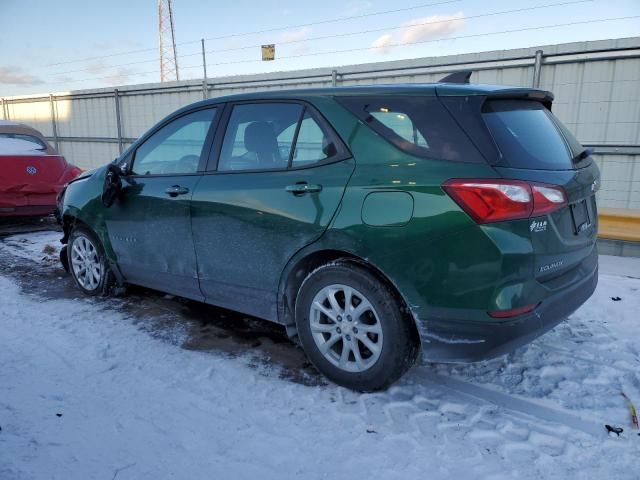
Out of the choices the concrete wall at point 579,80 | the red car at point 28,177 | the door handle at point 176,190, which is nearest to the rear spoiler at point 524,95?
the door handle at point 176,190

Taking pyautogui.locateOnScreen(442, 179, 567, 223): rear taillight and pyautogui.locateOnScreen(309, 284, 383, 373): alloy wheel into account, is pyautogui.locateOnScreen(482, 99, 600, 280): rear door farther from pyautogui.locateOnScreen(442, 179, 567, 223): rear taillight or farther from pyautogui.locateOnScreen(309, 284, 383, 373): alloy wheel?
pyautogui.locateOnScreen(309, 284, 383, 373): alloy wheel

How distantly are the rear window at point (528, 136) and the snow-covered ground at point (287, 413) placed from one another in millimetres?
1320

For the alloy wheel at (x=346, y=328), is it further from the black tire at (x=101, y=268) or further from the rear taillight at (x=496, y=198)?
the black tire at (x=101, y=268)

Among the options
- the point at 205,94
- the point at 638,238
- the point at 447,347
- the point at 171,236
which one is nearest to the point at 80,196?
the point at 171,236

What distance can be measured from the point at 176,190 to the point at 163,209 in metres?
0.21

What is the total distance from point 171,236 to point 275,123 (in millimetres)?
1177

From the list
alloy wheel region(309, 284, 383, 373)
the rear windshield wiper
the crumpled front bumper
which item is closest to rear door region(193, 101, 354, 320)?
alloy wheel region(309, 284, 383, 373)

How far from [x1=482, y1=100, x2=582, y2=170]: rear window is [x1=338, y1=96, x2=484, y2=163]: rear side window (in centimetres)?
17

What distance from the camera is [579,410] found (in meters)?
2.71

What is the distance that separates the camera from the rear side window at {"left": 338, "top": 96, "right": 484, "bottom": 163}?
8.23 ft

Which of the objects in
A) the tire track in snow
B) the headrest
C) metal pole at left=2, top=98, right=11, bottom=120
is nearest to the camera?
the tire track in snow

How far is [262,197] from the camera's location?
3100 millimetres

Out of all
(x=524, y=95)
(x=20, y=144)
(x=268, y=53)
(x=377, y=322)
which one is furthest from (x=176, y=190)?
(x=268, y=53)

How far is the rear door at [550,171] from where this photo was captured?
96.7 inches
